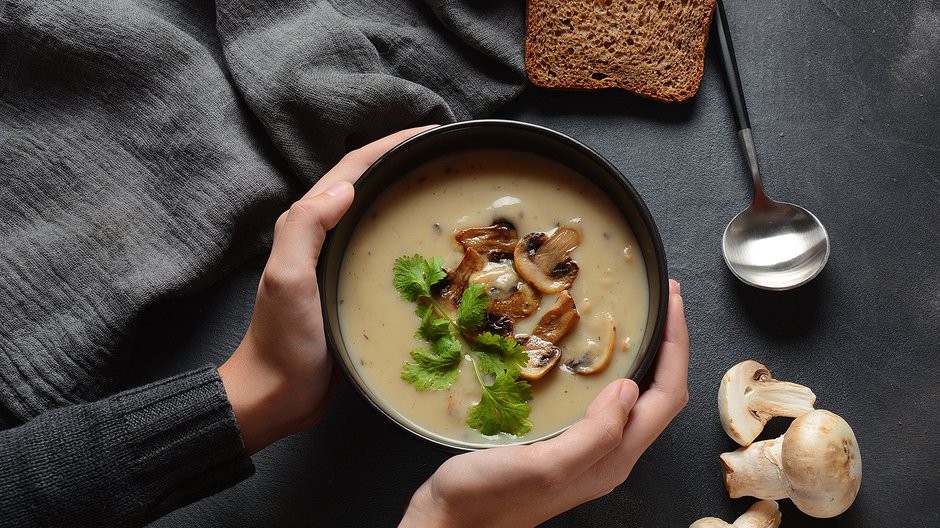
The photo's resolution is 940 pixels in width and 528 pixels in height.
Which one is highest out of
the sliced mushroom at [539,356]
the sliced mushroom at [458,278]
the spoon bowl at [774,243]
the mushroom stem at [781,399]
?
the sliced mushroom at [458,278]

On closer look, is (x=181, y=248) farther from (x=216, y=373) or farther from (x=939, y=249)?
(x=939, y=249)

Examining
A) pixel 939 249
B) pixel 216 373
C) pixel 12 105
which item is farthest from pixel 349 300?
pixel 939 249

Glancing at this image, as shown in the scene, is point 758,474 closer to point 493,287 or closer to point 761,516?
point 761,516

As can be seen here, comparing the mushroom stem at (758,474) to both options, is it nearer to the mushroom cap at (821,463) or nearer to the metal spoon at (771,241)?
the mushroom cap at (821,463)

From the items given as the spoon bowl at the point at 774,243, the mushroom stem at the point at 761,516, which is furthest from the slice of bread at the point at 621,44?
the mushroom stem at the point at 761,516

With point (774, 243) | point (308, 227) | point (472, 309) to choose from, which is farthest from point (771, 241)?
point (308, 227)

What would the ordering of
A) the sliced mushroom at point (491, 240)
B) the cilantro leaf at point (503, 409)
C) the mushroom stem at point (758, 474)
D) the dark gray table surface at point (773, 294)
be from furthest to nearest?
the dark gray table surface at point (773, 294) < the mushroom stem at point (758, 474) < the sliced mushroom at point (491, 240) < the cilantro leaf at point (503, 409)

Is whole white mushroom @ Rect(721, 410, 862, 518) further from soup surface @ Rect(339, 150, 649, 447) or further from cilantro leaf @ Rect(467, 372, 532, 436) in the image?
cilantro leaf @ Rect(467, 372, 532, 436)
